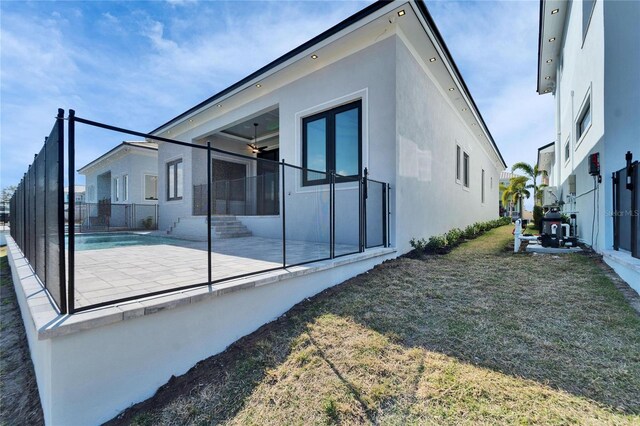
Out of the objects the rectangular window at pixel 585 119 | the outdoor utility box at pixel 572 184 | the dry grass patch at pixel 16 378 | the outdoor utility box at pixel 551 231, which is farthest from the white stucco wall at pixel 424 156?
the dry grass patch at pixel 16 378

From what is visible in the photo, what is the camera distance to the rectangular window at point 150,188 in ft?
46.3

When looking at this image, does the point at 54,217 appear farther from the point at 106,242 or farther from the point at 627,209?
the point at 106,242

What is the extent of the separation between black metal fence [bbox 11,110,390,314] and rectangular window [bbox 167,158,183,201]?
0.19 m

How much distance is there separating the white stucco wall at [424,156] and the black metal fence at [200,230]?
80cm

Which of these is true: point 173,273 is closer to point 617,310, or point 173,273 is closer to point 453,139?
point 617,310

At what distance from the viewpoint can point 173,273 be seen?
3586mm

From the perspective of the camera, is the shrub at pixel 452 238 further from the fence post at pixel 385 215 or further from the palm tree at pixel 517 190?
the palm tree at pixel 517 190

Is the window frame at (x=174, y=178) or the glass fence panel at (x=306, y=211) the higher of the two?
the window frame at (x=174, y=178)

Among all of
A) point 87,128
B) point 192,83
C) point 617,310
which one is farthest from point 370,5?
point 192,83

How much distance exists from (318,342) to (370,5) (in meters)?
5.33

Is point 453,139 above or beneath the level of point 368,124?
above

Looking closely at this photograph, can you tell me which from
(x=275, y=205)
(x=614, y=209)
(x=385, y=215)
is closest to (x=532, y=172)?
(x=614, y=209)

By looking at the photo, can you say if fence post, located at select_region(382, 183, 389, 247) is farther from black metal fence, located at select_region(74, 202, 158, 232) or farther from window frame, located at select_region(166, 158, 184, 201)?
black metal fence, located at select_region(74, 202, 158, 232)

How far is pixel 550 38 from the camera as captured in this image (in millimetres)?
10086
